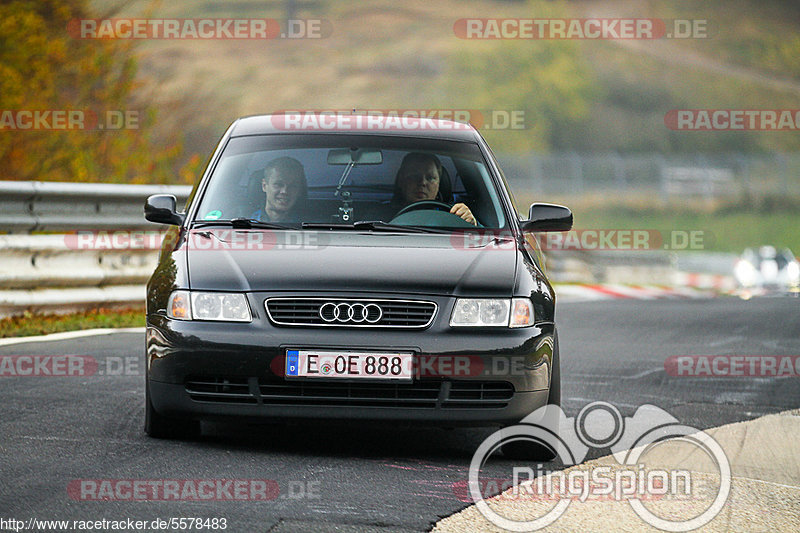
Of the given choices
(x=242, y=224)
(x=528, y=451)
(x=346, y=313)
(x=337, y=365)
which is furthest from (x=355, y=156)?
(x=528, y=451)

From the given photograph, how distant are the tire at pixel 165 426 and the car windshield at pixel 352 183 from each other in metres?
1.09

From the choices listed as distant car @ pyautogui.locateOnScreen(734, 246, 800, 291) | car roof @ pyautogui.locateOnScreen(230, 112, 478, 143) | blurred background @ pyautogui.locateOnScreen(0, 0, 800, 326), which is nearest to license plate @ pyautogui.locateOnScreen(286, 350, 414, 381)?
car roof @ pyautogui.locateOnScreen(230, 112, 478, 143)

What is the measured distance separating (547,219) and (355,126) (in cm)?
121

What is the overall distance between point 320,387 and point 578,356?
5148 millimetres

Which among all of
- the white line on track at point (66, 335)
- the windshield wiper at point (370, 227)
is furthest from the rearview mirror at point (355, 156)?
the white line on track at point (66, 335)

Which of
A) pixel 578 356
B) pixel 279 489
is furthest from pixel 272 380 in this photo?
pixel 578 356

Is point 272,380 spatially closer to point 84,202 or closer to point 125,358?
point 125,358

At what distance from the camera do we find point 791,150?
115188mm

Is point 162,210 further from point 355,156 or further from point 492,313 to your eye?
point 492,313

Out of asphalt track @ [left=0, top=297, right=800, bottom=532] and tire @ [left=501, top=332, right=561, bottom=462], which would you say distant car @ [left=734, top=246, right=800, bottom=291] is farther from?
tire @ [left=501, top=332, right=561, bottom=462]

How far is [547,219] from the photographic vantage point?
743 cm

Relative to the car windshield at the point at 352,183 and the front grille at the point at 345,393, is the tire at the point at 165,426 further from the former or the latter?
the car windshield at the point at 352,183

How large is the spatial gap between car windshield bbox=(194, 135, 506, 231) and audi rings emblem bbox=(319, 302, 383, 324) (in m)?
0.98

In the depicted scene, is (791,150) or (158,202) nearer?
(158,202)
